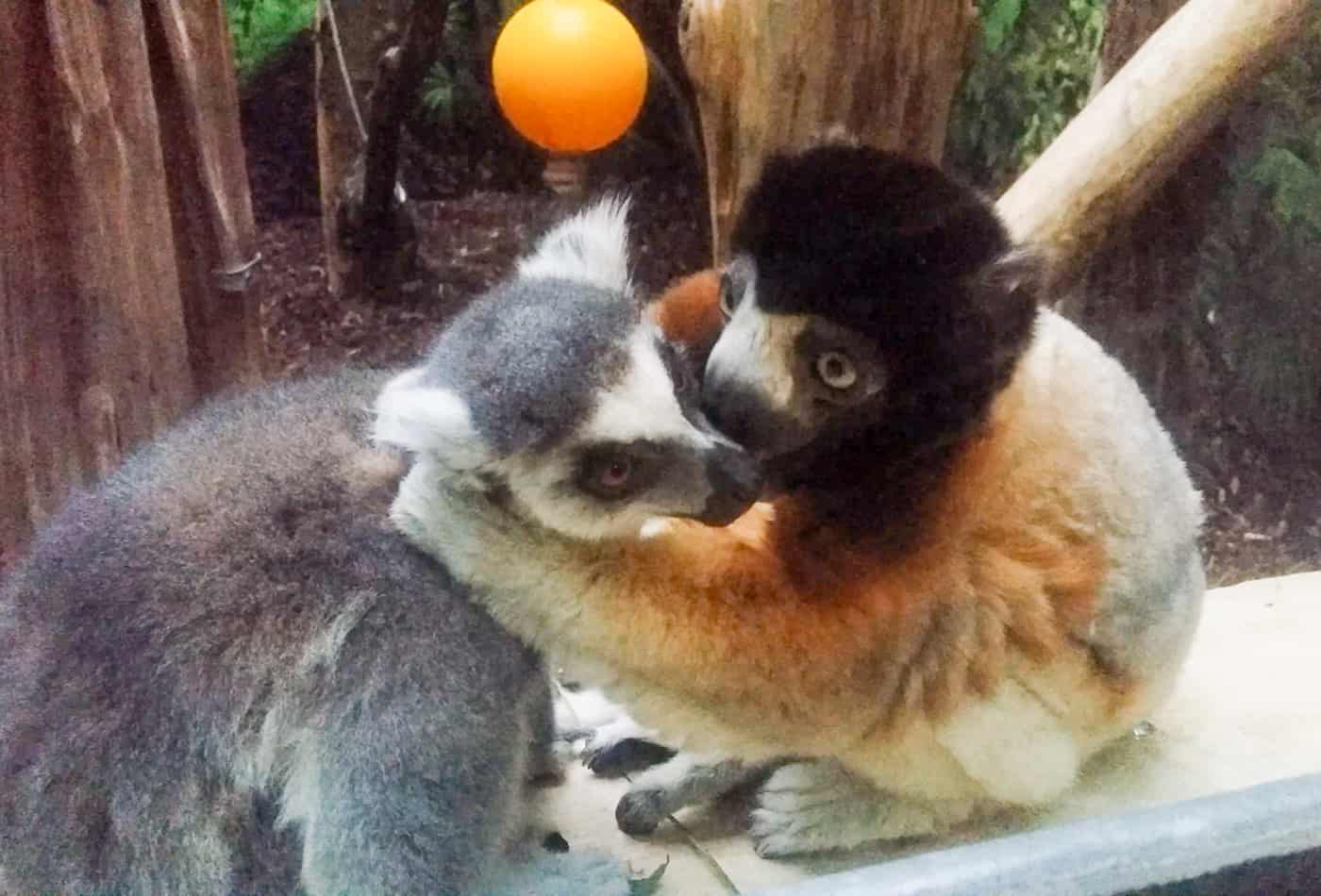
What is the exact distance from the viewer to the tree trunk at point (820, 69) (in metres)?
2.14

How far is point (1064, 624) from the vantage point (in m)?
1.72

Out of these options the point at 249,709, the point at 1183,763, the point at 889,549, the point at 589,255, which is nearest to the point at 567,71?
the point at 589,255

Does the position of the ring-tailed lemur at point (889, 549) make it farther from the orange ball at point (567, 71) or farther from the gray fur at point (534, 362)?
the orange ball at point (567, 71)

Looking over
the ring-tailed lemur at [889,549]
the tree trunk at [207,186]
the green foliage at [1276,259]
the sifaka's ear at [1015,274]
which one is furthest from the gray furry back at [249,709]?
the green foliage at [1276,259]

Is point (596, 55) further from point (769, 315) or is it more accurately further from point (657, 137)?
point (769, 315)

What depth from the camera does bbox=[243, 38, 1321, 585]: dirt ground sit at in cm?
240

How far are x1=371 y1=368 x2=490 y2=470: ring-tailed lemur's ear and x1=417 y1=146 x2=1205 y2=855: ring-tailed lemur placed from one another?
0.11m

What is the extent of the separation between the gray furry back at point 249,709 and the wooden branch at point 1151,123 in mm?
1480

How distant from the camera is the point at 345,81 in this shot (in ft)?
9.52

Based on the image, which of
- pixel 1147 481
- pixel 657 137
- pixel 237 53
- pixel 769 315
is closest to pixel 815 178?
pixel 769 315

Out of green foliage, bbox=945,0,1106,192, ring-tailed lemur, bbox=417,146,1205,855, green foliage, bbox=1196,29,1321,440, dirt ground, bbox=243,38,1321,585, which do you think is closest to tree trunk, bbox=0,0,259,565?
dirt ground, bbox=243,38,1321,585

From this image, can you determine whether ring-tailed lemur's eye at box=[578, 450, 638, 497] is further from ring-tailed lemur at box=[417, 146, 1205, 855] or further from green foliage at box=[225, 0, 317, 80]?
green foliage at box=[225, 0, 317, 80]

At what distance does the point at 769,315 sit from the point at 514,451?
1.17 feet

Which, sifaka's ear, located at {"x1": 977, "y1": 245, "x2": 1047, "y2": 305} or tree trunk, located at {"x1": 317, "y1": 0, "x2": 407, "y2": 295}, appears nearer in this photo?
sifaka's ear, located at {"x1": 977, "y1": 245, "x2": 1047, "y2": 305}
